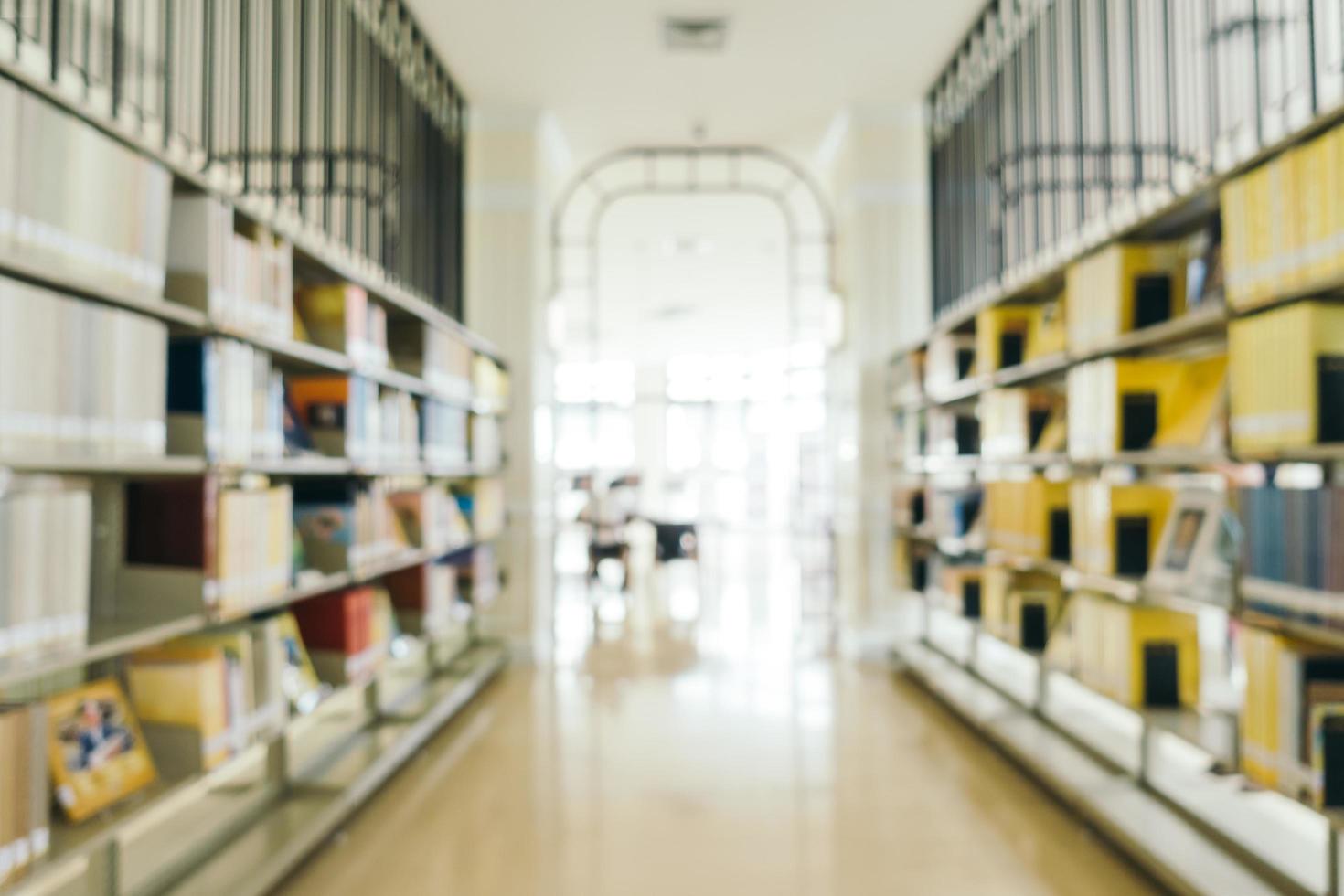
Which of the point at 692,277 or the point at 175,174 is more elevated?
the point at 692,277

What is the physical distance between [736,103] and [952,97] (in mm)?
1350

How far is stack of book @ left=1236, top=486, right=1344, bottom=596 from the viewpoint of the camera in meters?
1.83

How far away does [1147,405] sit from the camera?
2.72 metres

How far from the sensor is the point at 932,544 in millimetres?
4922

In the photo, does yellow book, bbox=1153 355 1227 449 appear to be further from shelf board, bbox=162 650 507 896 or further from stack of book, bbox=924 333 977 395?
shelf board, bbox=162 650 507 896

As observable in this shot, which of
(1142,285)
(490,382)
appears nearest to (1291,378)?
(1142,285)

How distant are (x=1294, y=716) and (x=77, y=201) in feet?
9.74

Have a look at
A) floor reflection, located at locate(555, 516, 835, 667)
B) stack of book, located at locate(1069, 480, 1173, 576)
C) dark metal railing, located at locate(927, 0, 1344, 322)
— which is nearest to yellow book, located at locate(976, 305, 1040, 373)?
dark metal railing, located at locate(927, 0, 1344, 322)

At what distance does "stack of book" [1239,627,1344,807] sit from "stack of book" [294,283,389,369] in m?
2.94

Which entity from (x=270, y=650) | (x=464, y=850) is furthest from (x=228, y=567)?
(x=464, y=850)

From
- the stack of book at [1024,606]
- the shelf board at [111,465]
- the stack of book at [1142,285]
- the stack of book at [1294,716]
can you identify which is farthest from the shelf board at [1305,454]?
the shelf board at [111,465]

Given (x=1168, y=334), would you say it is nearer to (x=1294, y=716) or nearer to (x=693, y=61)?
(x=1294, y=716)

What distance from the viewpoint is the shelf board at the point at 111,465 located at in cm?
164

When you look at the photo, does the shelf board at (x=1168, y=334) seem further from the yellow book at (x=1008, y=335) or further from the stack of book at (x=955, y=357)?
the stack of book at (x=955, y=357)
